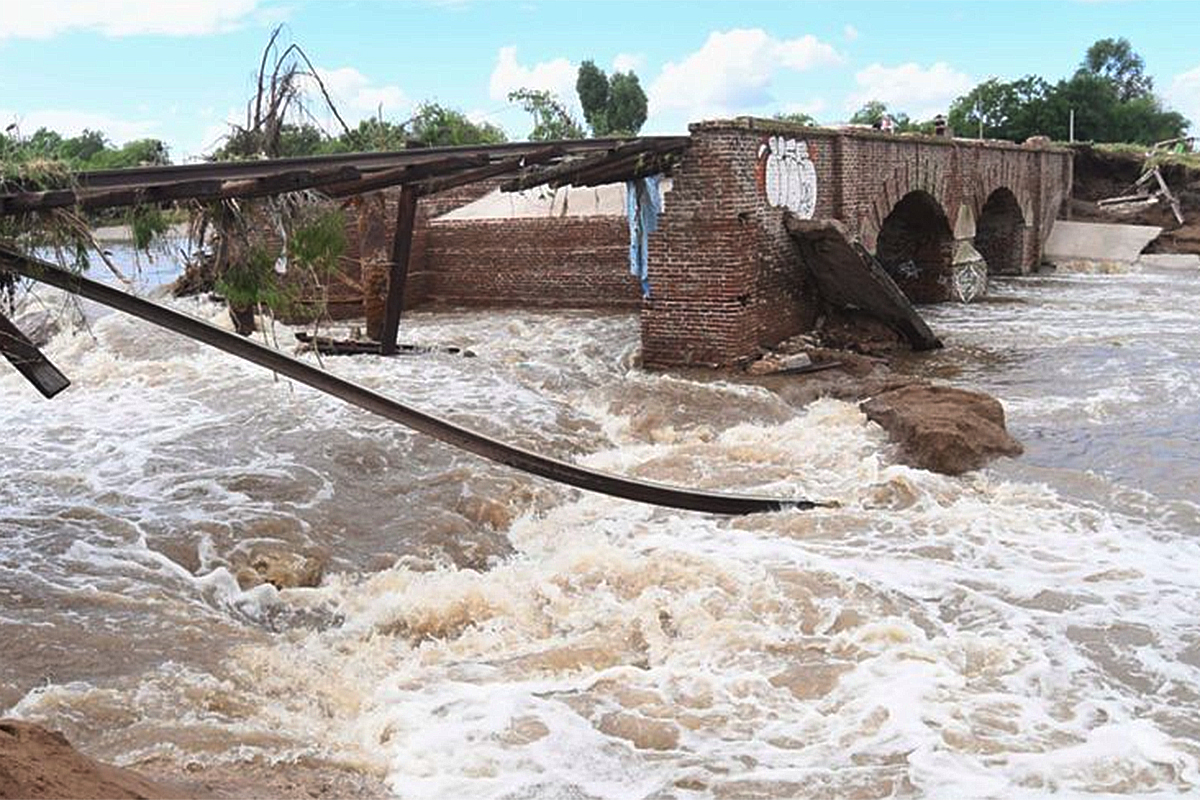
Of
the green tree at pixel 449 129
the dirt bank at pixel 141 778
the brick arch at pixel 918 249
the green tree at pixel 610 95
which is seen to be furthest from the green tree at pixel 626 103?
the dirt bank at pixel 141 778

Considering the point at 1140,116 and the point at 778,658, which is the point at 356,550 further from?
the point at 1140,116

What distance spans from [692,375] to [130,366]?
7018mm

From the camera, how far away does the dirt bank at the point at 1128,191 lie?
89.4 feet

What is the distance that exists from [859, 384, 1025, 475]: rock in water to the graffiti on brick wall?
3.50 meters

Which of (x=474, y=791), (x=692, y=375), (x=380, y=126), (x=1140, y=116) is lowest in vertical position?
(x=474, y=791)

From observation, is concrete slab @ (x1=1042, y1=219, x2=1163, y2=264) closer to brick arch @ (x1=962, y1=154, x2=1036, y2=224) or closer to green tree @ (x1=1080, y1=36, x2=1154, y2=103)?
brick arch @ (x1=962, y1=154, x2=1036, y2=224)

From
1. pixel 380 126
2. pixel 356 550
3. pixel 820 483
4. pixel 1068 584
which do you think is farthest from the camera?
pixel 380 126

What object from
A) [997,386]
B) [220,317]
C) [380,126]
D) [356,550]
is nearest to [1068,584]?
[356,550]

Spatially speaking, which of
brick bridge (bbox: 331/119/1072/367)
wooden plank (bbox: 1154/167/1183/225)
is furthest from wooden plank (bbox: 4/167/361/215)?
wooden plank (bbox: 1154/167/1183/225)

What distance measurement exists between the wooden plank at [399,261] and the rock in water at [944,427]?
4.75 m

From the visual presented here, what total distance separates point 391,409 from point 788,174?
Answer: 7.52 meters

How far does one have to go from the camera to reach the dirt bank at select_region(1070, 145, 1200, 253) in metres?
27.2

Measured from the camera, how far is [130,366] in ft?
43.4

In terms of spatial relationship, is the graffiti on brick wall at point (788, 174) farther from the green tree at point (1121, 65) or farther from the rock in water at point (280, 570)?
the green tree at point (1121, 65)
